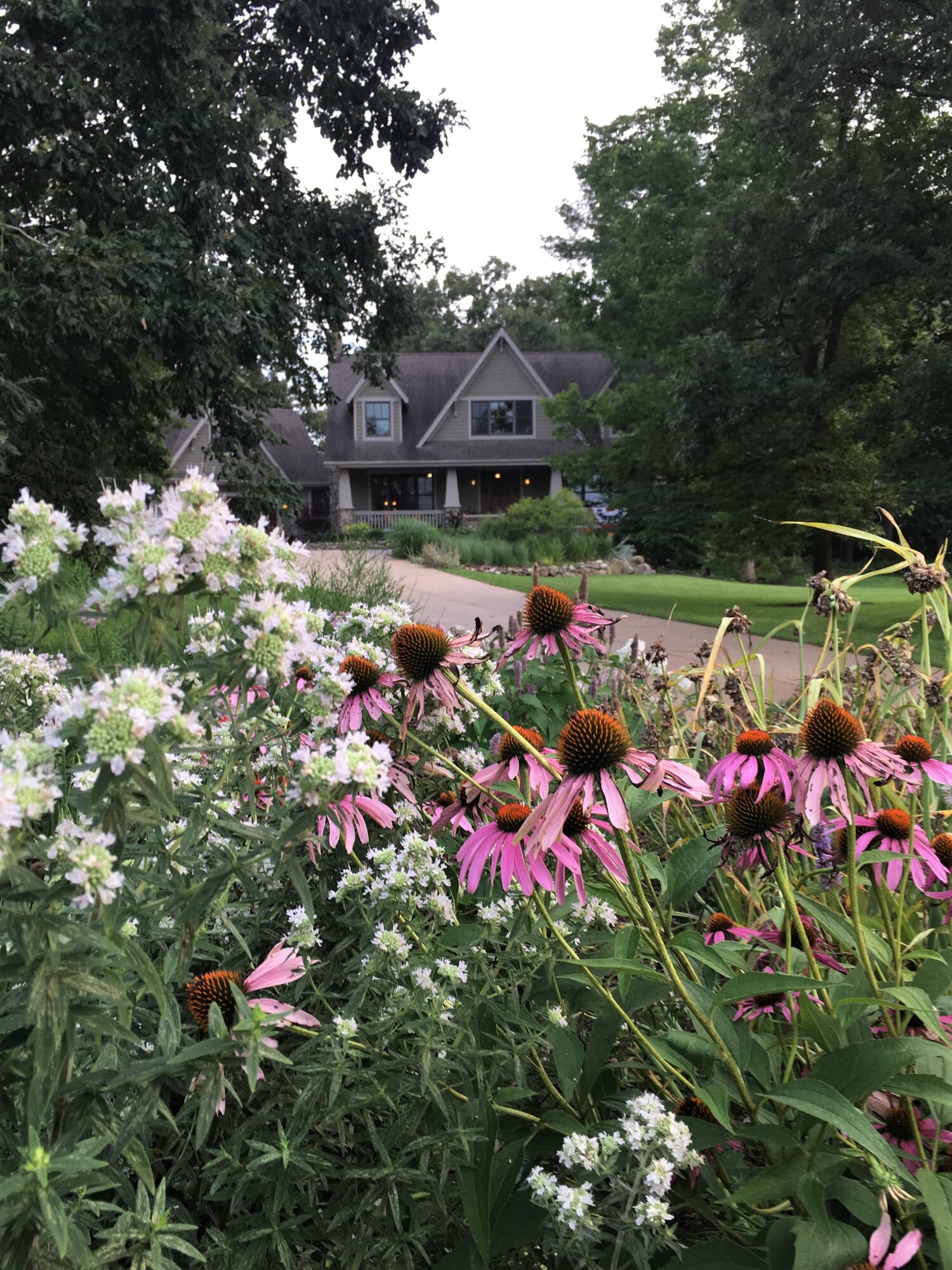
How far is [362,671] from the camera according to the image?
1.54 m

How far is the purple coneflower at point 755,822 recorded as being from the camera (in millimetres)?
1344

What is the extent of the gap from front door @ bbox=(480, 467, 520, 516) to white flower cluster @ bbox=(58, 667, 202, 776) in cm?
3156

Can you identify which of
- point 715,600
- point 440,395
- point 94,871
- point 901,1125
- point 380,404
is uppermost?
point 440,395

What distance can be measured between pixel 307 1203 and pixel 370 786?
30.7 inches

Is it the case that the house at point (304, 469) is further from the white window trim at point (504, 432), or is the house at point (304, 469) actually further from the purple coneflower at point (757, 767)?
the purple coneflower at point (757, 767)

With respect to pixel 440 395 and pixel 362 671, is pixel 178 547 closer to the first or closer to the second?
pixel 362 671

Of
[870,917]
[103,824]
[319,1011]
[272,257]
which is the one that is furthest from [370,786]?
[272,257]

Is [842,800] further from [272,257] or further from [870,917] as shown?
[272,257]

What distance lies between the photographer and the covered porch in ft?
104

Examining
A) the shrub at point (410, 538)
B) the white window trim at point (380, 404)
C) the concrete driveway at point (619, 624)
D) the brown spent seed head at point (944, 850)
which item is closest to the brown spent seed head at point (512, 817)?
the brown spent seed head at point (944, 850)

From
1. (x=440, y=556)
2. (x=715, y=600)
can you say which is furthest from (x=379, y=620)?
(x=440, y=556)

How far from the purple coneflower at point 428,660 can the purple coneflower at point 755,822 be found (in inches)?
20.0

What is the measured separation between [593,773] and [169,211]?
1044 centimetres

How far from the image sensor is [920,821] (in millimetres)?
1789
